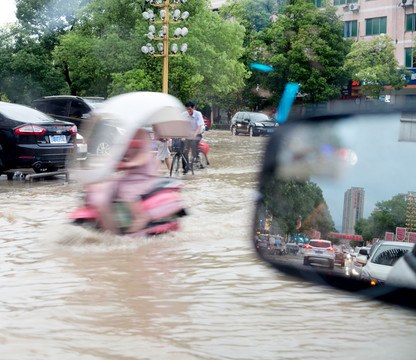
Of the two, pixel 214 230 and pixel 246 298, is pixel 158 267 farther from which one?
pixel 214 230

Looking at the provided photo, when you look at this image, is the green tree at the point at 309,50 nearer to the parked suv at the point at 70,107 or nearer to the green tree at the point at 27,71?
the green tree at the point at 27,71

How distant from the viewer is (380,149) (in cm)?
165

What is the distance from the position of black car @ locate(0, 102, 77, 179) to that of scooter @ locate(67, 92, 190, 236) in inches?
224

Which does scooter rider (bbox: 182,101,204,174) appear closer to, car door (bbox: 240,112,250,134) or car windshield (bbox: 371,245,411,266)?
car windshield (bbox: 371,245,411,266)

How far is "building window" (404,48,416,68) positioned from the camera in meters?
54.6

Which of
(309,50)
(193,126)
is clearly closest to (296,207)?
(193,126)

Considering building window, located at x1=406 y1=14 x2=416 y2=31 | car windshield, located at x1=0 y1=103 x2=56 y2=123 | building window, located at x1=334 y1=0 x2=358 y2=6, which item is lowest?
car windshield, located at x1=0 y1=103 x2=56 y2=123

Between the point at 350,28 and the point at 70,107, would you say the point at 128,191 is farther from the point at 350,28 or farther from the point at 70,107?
the point at 350,28

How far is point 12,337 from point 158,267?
2.35m

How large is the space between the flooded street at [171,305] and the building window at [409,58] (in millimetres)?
49831

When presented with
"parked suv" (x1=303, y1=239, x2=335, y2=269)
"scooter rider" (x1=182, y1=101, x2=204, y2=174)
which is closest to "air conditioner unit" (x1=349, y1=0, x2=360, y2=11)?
"scooter rider" (x1=182, y1=101, x2=204, y2=174)

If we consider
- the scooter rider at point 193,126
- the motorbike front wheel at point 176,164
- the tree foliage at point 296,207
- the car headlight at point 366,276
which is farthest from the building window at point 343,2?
the car headlight at point 366,276

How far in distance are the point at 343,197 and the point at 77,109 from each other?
64.7 ft

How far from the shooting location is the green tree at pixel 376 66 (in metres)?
51.0
